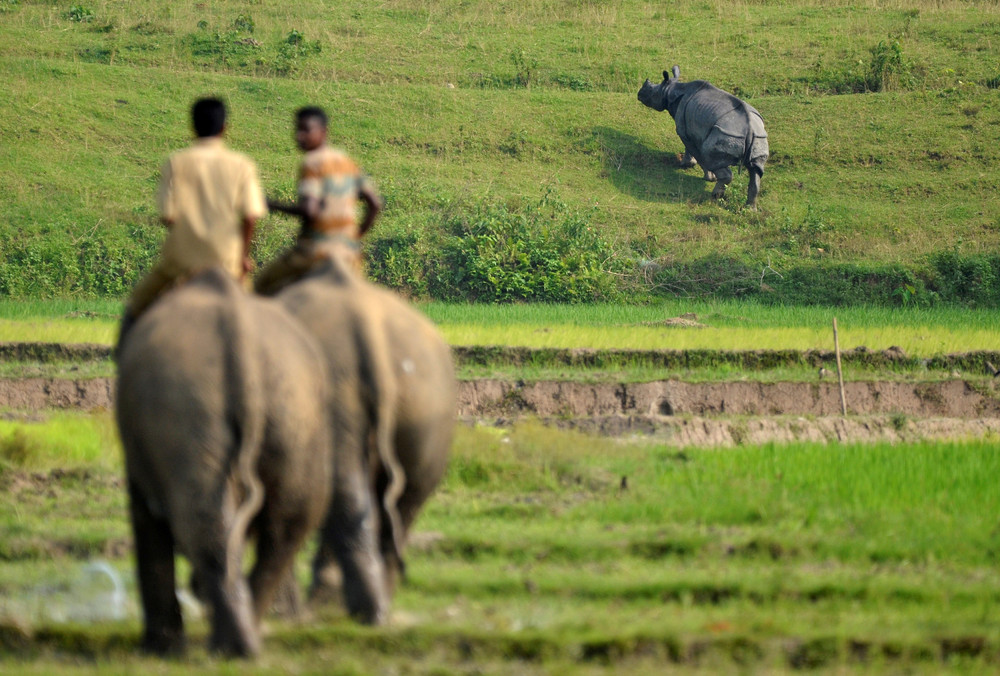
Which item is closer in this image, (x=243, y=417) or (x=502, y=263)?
(x=243, y=417)

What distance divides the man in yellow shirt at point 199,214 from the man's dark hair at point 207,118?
13 cm

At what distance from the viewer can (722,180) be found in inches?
1048

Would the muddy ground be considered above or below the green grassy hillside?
below

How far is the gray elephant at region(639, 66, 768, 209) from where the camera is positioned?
1011 inches

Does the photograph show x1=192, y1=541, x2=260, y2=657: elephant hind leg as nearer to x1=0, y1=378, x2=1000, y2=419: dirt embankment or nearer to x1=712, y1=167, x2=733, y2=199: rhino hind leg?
x1=0, y1=378, x2=1000, y2=419: dirt embankment

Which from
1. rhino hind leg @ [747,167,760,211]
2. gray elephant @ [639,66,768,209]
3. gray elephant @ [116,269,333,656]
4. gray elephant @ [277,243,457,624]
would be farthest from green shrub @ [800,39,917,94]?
gray elephant @ [116,269,333,656]

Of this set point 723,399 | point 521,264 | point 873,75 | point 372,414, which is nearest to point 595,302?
point 521,264

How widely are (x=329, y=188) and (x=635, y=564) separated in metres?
2.66

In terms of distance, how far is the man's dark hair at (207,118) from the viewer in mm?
6238

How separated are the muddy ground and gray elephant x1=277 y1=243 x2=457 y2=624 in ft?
22.0

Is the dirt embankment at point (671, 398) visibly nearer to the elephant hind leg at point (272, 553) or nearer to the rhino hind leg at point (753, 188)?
the elephant hind leg at point (272, 553)

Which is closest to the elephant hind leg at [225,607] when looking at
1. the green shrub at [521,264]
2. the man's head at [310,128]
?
the man's head at [310,128]

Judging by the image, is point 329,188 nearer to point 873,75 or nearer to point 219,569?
point 219,569

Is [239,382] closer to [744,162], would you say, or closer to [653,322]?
[653,322]
